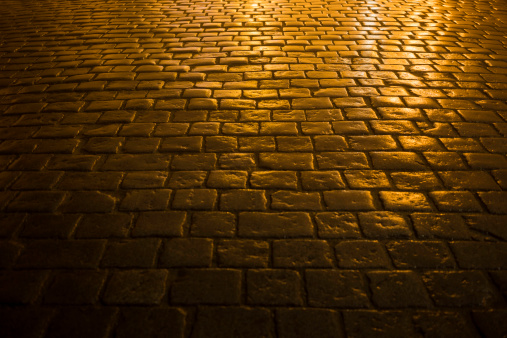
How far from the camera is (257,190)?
237 centimetres

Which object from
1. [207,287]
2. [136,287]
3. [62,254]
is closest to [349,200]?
[207,287]

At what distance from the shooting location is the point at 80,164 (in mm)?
2668

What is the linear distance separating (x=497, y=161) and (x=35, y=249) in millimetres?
3363

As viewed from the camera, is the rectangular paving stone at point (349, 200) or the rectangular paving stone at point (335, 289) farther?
the rectangular paving stone at point (349, 200)

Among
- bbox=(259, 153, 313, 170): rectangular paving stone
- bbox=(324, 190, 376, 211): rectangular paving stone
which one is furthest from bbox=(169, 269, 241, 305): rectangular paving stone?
bbox=(259, 153, 313, 170): rectangular paving stone

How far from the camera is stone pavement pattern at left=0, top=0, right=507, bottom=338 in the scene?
65.2 inches

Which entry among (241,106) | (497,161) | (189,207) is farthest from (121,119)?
(497,161)

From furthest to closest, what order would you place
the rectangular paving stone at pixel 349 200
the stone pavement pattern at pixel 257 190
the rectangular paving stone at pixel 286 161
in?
the rectangular paving stone at pixel 286 161 → the rectangular paving stone at pixel 349 200 → the stone pavement pattern at pixel 257 190

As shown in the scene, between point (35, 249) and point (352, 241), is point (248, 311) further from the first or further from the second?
point (35, 249)

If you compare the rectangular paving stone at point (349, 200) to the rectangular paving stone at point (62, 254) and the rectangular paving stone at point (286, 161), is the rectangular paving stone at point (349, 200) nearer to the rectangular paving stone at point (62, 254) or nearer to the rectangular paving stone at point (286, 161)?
the rectangular paving stone at point (286, 161)

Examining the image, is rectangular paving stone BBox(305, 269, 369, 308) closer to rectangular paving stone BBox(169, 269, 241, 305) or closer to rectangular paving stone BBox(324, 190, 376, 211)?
rectangular paving stone BBox(169, 269, 241, 305)

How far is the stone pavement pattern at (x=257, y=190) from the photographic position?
5.44ft

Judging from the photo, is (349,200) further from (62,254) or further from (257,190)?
(62,254)

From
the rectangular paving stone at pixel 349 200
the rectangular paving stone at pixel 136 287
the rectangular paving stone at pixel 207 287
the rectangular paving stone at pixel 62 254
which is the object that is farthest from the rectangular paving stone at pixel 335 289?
the rectangular paving stone at pixel 62 254
